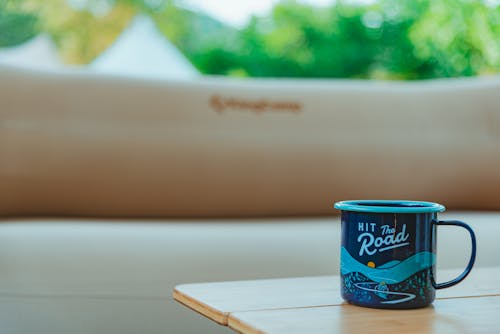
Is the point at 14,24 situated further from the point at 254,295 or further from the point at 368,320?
the point at 368,320

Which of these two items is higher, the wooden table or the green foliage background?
the green foliage background

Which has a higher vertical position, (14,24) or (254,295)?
(14,24)

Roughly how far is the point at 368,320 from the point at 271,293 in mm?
118

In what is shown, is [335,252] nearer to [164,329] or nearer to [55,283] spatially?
[164,329]

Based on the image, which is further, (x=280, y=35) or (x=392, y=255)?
(x=280, y=35)

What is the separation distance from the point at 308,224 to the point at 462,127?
482 millimetres

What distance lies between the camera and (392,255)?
543 mm

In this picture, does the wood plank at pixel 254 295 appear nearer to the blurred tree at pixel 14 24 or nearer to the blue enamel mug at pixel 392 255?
the blue enamel mug at pixel 392 255

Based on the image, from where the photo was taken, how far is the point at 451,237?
1186mm

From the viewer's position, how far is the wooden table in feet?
1.61

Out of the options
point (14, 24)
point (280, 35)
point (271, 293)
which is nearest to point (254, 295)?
point (271, 293)

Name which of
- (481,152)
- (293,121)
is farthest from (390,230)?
(481,152)

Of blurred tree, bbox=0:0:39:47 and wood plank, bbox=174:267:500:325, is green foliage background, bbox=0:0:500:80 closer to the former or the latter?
blurred tree, bbox=0:0:39:47

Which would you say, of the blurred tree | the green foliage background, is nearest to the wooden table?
the green foliage background
